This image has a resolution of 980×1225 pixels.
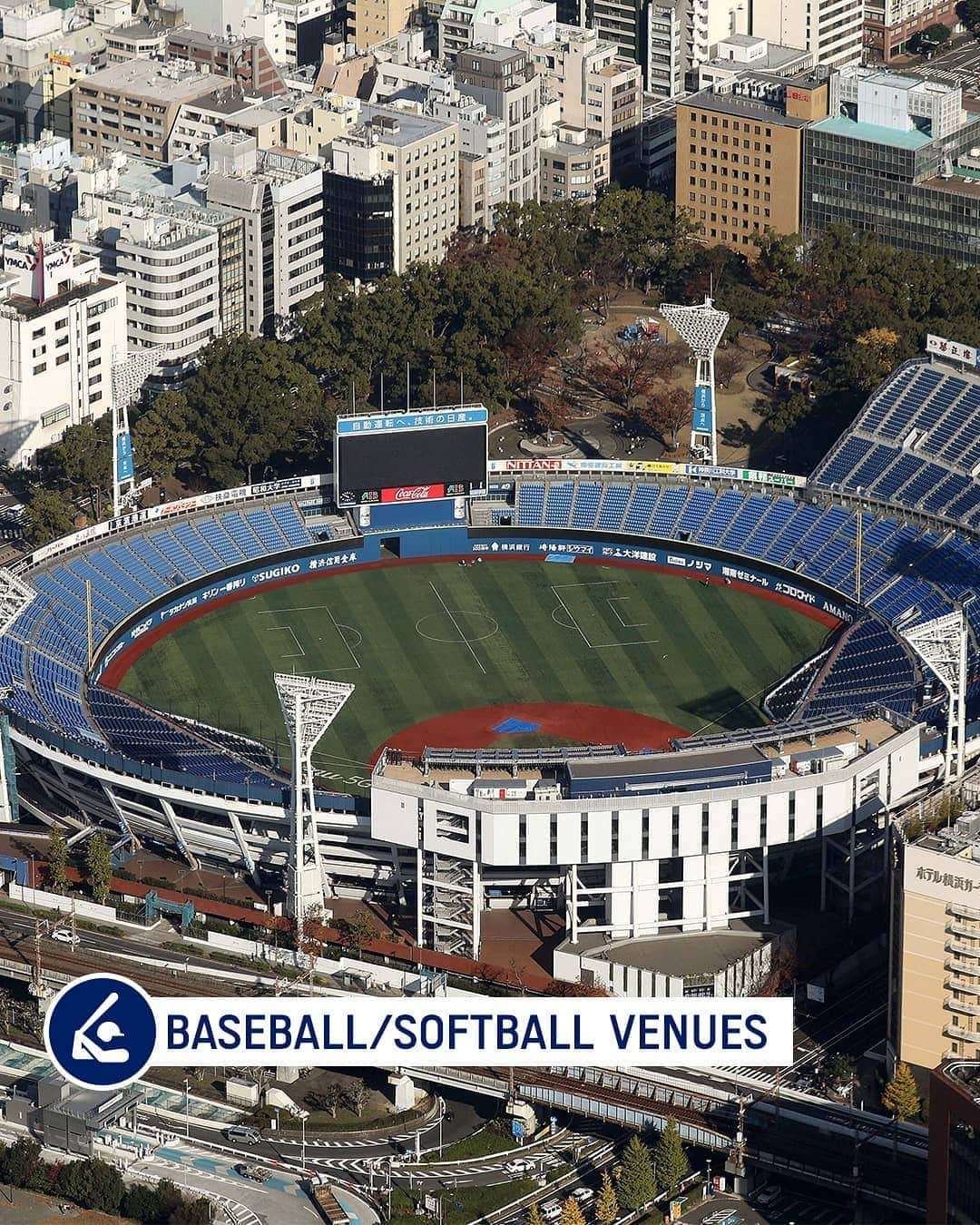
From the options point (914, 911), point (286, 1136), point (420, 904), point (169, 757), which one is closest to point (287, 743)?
point (169, 757)

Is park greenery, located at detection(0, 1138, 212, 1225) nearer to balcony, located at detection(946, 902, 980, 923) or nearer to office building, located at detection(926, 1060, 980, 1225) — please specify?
office building, located at detection(926, 1060, 980, 1225)

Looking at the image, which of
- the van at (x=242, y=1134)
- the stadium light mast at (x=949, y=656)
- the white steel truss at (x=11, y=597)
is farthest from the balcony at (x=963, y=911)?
the white steel truss at (x=11, y=597)

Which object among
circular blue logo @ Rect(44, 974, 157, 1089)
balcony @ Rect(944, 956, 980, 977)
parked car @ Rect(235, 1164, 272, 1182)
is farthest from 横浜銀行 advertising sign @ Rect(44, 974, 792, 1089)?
parked car @ Rect(235, 1164, 272, 1182)

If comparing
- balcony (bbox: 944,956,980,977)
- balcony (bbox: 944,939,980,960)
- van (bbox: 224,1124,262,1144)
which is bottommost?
van (bbox: 224,1124,262,1144)

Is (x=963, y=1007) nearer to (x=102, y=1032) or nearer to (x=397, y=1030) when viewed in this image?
(x=397, y=1030)

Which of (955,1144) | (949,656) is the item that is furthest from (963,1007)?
(949,656)
